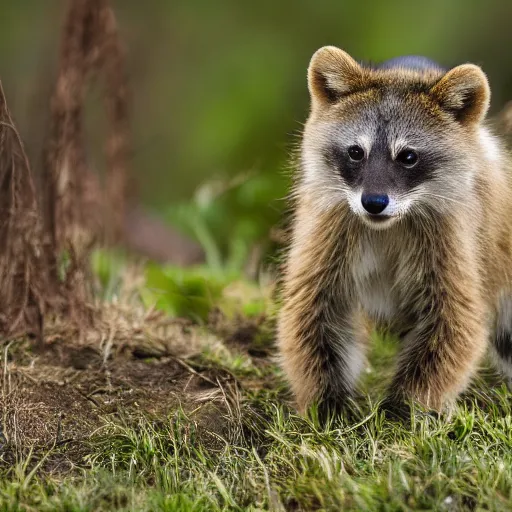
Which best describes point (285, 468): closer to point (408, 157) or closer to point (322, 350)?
point (322, 350)

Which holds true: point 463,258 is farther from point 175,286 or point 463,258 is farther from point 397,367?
point 175,286

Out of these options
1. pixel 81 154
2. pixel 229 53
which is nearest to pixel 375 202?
pixel 81 154

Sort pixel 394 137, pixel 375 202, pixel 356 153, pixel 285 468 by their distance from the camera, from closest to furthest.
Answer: pixel 285 468, pixel 375 202, pixel 394 137, pixel 356 153

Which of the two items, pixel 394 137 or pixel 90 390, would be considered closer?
pixel 394 137

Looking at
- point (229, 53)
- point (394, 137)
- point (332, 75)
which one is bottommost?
point (229, 53)

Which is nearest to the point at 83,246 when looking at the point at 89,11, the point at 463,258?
the point at 89,11

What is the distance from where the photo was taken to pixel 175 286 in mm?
7273

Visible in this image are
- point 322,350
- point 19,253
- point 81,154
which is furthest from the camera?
point 81,154

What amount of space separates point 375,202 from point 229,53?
1114cm

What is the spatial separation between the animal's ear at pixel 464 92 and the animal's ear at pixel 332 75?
49 cm

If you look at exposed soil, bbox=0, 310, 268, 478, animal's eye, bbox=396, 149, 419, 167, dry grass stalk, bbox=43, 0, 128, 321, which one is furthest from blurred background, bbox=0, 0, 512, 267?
animal's eye, bbox=396, 149, 419, 167

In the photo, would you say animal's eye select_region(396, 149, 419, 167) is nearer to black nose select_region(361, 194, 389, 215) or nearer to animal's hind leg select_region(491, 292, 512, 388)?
black nose select_region(361, 194, 389, 215)

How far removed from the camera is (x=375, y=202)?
17.2ft

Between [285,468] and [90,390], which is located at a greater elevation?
[285,468]
